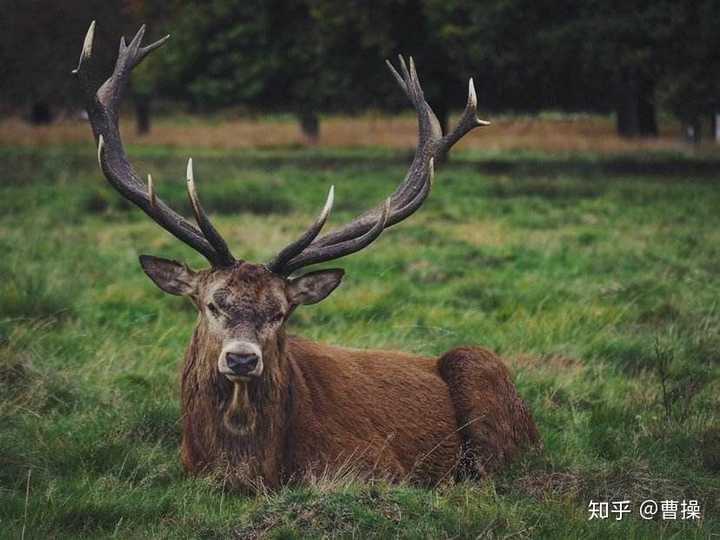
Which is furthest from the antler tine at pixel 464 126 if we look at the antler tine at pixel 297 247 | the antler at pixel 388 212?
the antler tine at pixel 297 247

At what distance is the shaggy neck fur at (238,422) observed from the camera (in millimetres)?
5344

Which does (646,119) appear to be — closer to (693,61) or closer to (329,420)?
(693,61)

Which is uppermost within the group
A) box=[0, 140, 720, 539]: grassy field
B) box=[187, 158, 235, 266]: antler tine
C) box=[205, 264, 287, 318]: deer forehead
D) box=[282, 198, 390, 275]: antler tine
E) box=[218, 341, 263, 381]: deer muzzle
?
box=[187, 158, 235, 266]: antler tine

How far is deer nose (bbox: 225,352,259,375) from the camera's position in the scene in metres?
4.99

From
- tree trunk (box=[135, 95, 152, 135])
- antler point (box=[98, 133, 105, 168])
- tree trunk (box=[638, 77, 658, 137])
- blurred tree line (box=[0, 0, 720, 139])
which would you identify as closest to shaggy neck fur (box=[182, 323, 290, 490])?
antler point (box=[98, 133, 105, 168])

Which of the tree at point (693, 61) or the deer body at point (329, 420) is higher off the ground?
the tree at point (693, 61)

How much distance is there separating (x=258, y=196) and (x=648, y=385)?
11039 mm

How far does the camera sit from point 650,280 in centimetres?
1055

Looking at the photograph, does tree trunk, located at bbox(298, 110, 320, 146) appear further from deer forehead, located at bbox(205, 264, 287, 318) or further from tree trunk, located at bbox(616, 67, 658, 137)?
deer forehead, located at bbox(205, 264, 287, 318)

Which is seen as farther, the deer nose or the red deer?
the red deer

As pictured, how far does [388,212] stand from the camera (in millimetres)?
5652

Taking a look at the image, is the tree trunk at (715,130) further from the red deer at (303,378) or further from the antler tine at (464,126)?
the red deer at (303,378)

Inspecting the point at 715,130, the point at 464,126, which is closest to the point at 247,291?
the point at 464,126

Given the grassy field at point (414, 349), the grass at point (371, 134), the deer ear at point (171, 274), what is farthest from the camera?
the grass at point (371, 134)
